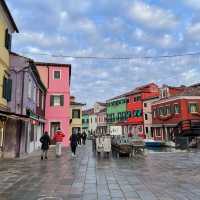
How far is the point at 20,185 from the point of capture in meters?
9.02

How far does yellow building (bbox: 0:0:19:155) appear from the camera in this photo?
17141 millimetres

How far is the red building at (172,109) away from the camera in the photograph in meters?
42.7

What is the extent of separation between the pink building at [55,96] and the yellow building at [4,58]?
50.4 feet

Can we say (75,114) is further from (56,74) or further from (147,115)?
(147,115)

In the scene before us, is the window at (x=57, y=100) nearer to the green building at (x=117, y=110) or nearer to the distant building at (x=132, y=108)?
the distant building at (x=132, y=108)

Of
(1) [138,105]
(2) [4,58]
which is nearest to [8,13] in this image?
(2) [4,58]

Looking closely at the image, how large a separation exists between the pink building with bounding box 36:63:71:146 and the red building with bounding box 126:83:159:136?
27.9m

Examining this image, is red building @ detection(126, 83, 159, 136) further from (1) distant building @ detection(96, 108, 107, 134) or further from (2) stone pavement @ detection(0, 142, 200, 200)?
(2) stone pavement @ detection(0, 142, 200, 200)

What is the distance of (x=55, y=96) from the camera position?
34562mm

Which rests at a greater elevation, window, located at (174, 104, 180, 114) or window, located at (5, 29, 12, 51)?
window, located at (5, 29, 12, 51)

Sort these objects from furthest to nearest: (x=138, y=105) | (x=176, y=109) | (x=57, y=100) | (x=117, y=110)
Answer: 1. (x=117, y=110)
2. (x=138, y=105)
3. (x=176, y=109)
4. (x=57, y=100)

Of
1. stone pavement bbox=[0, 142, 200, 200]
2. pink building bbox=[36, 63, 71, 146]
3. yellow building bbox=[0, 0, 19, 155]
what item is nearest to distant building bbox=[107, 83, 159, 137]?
pink building bbox=[36, 63, 71, 146]

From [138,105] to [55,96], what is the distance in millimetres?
30131

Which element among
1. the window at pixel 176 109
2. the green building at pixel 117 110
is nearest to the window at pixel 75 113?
the window at pixel 176 109
